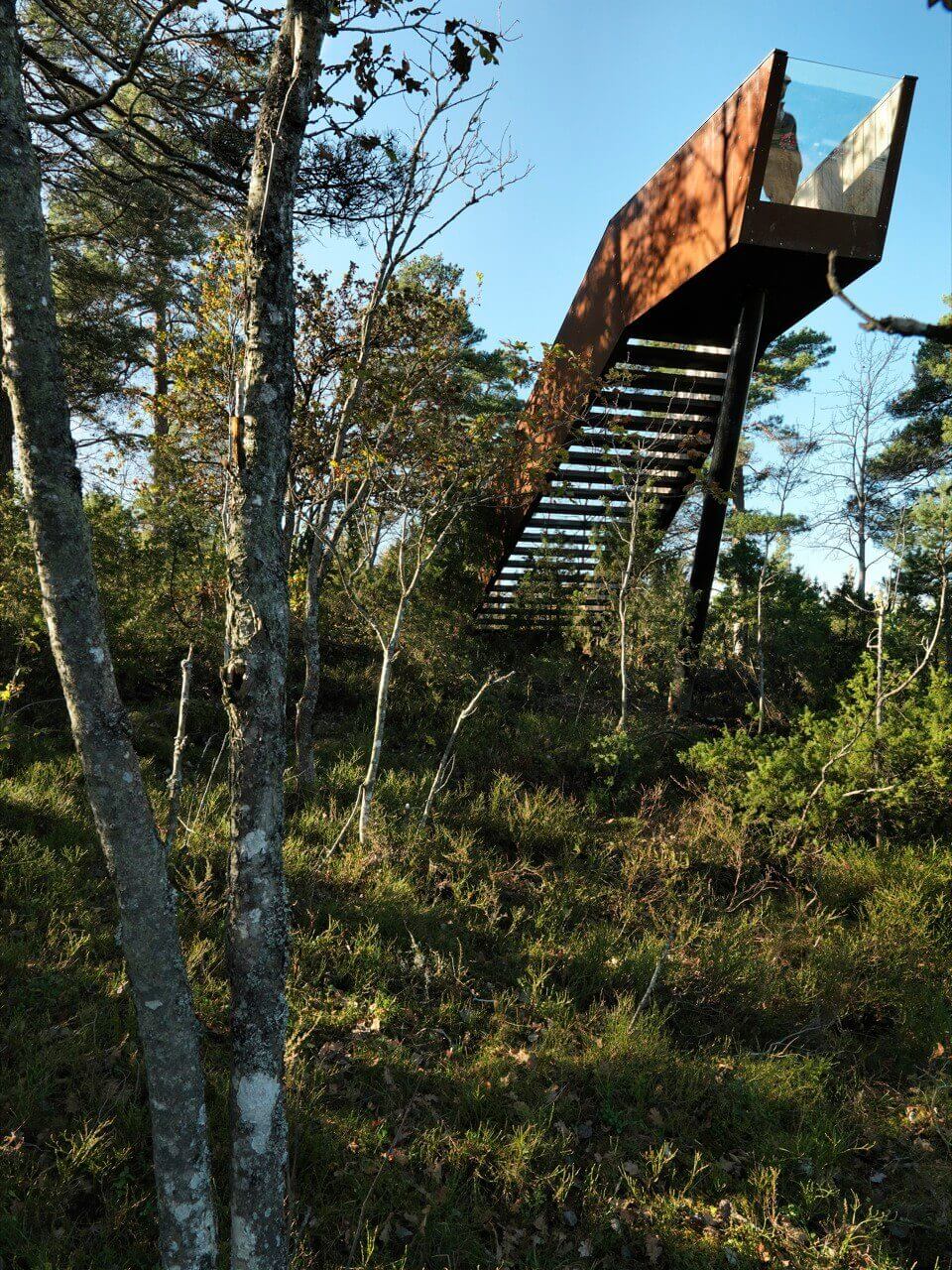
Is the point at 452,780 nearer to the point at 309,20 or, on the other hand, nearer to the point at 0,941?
the point at 0,941

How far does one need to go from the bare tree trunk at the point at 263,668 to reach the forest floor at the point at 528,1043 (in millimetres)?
940

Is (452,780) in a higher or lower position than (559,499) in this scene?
lower

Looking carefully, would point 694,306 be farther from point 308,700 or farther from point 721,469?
point 308,700

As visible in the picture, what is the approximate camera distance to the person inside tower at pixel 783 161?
593 centimetres

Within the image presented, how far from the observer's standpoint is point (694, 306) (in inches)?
284

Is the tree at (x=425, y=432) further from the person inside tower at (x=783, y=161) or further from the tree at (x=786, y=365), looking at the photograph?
the tree at (x=786, y=365)

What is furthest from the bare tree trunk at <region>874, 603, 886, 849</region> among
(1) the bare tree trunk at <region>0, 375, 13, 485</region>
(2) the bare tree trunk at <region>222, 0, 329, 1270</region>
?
(1) the bare tree trunk at <region>0, 375, 13, 485</region>

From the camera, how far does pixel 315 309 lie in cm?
726

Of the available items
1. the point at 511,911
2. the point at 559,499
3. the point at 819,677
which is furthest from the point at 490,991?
the point at 819,677

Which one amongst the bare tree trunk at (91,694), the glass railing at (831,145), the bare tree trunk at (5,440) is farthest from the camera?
the bare tree trunk at (5,440)

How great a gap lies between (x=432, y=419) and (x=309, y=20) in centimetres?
423

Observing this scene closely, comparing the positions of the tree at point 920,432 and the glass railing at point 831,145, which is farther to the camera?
the tree at point 920,432

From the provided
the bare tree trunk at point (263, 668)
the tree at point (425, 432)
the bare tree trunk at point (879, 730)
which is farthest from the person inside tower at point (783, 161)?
the bare tree trunk at point (263, 668)

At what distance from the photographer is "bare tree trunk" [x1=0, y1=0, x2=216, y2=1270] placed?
218 centimetres
